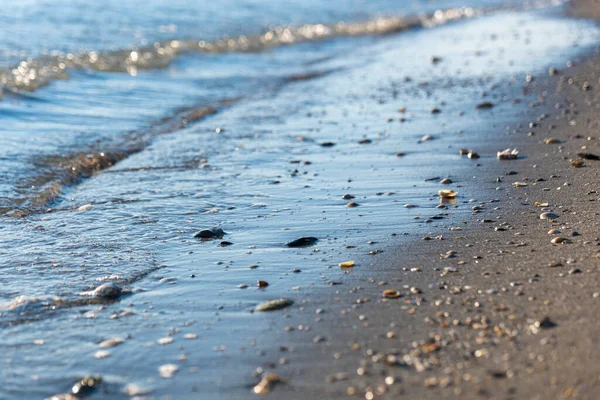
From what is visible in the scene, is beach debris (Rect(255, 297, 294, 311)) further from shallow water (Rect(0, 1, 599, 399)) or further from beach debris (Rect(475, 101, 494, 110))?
beach debris (Rect(475, 101, 494, 110))

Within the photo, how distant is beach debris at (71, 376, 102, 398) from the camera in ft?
9.87

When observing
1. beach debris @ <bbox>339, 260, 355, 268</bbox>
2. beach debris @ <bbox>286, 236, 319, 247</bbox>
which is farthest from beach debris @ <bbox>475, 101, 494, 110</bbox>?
beach debris @ <bbox>339, 260, 355, 268</bbox>

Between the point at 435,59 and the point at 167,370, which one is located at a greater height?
the point at 435,59

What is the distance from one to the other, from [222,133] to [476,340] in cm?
575

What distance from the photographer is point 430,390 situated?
2.84 meters

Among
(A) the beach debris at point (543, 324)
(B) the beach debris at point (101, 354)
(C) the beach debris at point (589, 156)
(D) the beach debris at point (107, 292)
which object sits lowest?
(B) the beach debris at point (101, 354)

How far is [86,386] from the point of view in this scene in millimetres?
3035

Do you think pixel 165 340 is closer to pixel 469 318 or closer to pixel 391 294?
pixel 391 294

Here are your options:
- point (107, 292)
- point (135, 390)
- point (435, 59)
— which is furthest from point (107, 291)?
point (435, 59)

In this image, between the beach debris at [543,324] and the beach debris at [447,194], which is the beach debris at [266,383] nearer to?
the beach debris at [543,324]

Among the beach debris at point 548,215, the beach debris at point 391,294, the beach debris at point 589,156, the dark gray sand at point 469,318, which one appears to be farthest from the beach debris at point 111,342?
the beach debris at point 589,156

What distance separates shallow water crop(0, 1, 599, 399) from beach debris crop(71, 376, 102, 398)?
0.05m

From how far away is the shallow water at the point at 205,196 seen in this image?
11.2 ft

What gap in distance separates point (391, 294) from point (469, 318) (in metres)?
0.48
